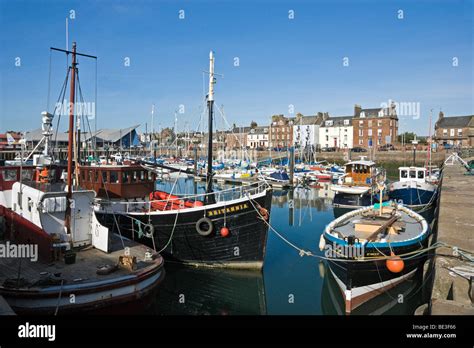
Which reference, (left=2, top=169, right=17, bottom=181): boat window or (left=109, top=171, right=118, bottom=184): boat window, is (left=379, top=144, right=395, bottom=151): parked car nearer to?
(left=109, top=171, right=118, bottom=184): boat window

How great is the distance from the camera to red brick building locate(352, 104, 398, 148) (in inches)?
3693

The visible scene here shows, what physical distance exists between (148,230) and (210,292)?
Answer: 4.19 meters

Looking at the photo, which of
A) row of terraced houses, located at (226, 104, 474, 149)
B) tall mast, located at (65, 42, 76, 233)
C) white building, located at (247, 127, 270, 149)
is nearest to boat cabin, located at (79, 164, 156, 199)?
tall mast, located at (65, 42, 76, 233)

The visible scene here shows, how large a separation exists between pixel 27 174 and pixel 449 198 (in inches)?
992

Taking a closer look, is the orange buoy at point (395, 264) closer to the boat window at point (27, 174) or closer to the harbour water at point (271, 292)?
the harbour water at point (271, 292)

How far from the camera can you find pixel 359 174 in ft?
123

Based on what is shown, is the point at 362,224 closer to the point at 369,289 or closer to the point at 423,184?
the point at 369,289

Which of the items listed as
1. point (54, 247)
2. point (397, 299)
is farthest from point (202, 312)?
point (397, 299)

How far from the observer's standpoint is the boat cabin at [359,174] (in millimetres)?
37094

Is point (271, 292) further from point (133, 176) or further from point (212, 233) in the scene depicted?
point (133, 176)

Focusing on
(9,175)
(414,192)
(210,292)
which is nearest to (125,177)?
(9,175)

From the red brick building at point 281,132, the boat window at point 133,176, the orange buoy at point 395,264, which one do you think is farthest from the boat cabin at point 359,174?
the red brick building at point 281,132

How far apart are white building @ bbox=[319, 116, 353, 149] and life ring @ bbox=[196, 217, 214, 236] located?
3481 inches

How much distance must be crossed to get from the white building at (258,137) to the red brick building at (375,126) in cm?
2898
